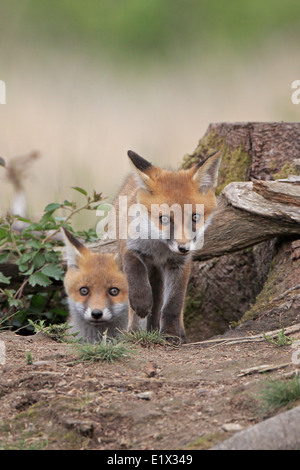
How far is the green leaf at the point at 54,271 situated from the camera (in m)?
5.62

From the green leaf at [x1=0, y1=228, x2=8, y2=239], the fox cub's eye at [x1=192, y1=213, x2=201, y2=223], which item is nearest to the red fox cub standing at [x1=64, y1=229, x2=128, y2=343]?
the green leaf at [x1=0, y1=228, x2=8, y2=239]

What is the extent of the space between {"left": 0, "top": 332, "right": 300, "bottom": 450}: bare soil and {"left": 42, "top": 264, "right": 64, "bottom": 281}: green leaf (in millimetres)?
1747

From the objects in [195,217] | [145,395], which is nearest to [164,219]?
[195,217]

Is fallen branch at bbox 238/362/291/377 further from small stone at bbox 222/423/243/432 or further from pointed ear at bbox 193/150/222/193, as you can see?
pointed ear at bbox 193/150/222/193

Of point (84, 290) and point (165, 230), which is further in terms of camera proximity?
point (84, 290)

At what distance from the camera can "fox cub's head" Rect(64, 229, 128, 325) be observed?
501cm

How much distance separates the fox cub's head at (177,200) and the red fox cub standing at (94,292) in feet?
2.44

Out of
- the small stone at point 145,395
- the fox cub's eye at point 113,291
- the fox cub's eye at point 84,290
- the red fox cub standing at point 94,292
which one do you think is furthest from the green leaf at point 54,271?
the small stone at point 145,395

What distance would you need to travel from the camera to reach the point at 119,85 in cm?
836

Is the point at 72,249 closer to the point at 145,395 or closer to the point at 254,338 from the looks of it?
the point at 254,338

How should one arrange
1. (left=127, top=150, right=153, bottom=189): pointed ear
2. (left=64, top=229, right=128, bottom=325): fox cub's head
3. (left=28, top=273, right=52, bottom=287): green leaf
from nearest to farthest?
(left=127, top=150, right=153, bottom=189): pointed ear < (left=64, top=229, right=128, bottom=325): fox cub's head < (left=28, top=273, right=52, bottom=287): green leaf

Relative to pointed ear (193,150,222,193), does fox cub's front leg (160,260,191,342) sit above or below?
below

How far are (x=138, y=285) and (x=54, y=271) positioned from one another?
Result: 1.22 m

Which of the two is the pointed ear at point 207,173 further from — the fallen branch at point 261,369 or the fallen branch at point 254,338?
the fallen branch at point 261,369
